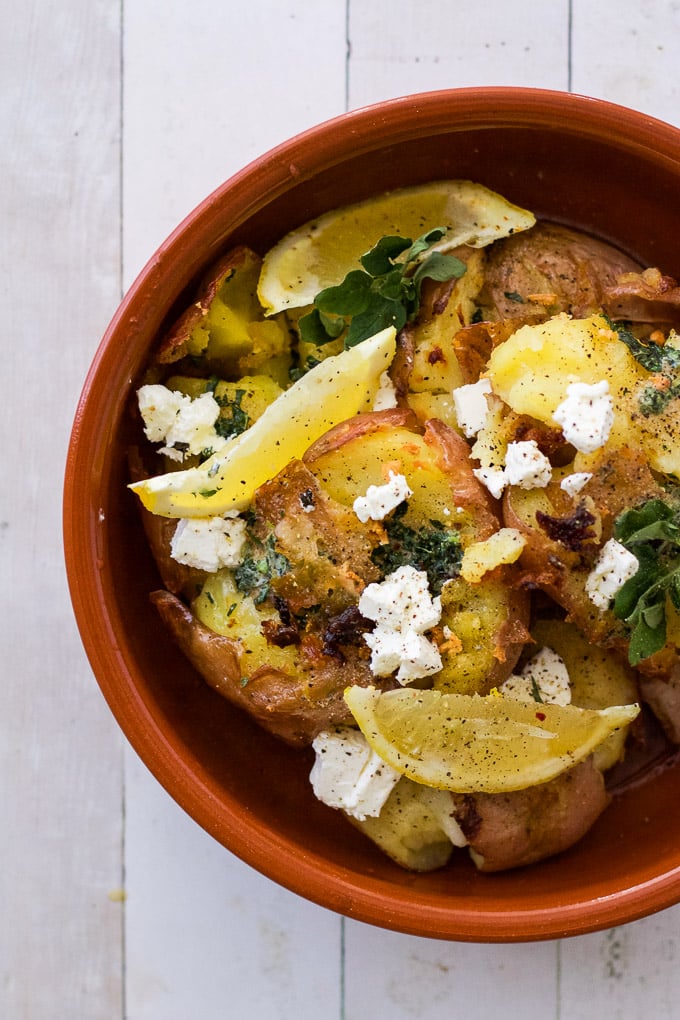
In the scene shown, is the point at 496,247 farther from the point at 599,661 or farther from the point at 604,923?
the point at 604,923

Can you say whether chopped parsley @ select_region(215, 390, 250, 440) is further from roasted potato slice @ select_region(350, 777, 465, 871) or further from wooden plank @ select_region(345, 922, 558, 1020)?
wooden plank @ select_region(345, 922, 558, 1020)

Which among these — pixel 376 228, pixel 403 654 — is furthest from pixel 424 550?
pixel 376 228

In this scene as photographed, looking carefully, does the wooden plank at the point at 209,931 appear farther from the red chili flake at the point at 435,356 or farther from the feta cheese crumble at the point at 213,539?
the red chili flake at the point at 435,356

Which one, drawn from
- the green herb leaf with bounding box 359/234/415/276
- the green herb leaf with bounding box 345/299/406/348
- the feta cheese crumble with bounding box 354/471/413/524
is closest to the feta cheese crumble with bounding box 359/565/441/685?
the feta cheese crumble with bounding box 354/471/413/524

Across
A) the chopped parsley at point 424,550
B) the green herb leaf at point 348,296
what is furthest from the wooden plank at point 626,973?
the green herb leaf at point 348,296

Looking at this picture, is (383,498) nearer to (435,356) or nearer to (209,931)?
(435,356)
